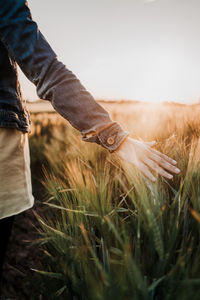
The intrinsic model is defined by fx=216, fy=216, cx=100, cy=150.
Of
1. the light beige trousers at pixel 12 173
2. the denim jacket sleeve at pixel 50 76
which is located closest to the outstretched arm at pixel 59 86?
the denim jacket sleeve at pixel 50 76

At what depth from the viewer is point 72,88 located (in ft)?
1.72

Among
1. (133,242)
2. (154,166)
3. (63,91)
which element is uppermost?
(63,91)

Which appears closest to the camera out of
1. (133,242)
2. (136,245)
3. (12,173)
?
(136,245)

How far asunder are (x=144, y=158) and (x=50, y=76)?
0.30m

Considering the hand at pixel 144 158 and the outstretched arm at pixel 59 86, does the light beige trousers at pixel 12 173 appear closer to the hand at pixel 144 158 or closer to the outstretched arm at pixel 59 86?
A: the outstretched arm at pixel 59 86

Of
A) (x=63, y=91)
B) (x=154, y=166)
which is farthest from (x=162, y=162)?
(x=63, y=91)

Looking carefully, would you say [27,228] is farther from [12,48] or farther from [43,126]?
[43,126]

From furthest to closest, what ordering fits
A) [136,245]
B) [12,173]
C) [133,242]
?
1. [12,173]
2. [133,242]
3. [136,245]

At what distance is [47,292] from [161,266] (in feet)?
1.22

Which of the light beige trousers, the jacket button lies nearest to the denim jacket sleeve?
the jacket button

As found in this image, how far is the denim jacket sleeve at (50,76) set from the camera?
51 centimetres

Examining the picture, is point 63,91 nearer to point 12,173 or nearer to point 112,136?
point 112,136

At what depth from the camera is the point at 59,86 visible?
1.71ft

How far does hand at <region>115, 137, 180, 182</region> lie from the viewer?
20.2 inches
